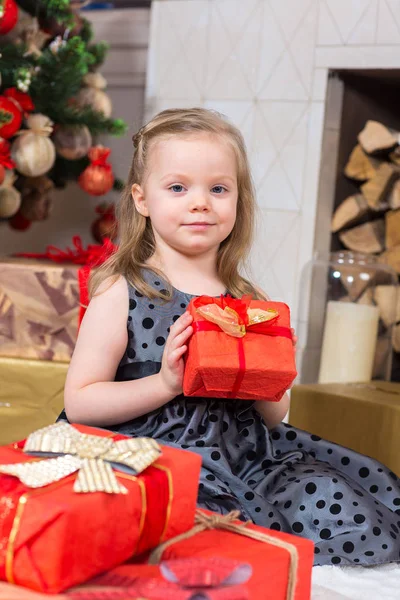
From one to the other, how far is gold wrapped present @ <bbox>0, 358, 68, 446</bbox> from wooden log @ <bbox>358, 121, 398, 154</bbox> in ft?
3.40

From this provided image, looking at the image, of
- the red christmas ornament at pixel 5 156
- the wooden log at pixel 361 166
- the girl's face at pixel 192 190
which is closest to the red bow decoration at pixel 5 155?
the red christmas ornament at pixel 5 156

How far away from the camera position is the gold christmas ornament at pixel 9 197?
2.19m

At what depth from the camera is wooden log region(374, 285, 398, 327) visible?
7.34ft

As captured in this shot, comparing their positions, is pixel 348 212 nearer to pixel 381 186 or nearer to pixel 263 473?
pixel 381 186

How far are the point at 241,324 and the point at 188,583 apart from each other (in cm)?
47

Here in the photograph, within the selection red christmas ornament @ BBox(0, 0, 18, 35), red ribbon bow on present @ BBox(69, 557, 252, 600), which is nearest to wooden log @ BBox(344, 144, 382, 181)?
red christmas ornament @ BBox(0, 0, 18, 35)

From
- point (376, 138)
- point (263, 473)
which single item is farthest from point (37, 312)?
point (376, 138)

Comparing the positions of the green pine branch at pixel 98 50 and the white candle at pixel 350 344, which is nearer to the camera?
the white candle at pixel 350 344

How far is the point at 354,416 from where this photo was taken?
176cm

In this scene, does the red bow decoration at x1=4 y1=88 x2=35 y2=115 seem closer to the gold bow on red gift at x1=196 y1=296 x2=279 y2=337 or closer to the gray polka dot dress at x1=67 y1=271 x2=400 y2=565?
the gray polka dot dress at x1=67 y1=271 x2=400 y2=565

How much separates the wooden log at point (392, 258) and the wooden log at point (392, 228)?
0.01 m

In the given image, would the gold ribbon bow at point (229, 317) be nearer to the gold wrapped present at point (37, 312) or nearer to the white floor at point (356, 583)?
the white floor at point (356, 583)

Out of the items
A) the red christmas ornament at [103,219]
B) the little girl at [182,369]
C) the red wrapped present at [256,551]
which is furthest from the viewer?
the red christmas ornament at [103,219]

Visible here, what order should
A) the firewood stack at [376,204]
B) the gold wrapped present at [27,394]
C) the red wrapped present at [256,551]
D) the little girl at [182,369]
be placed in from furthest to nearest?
the firewood stack at [376,204] → the gold wrapped present at [27,394] → the little girl at [182,369] → the red wrapped present at [256,551]
